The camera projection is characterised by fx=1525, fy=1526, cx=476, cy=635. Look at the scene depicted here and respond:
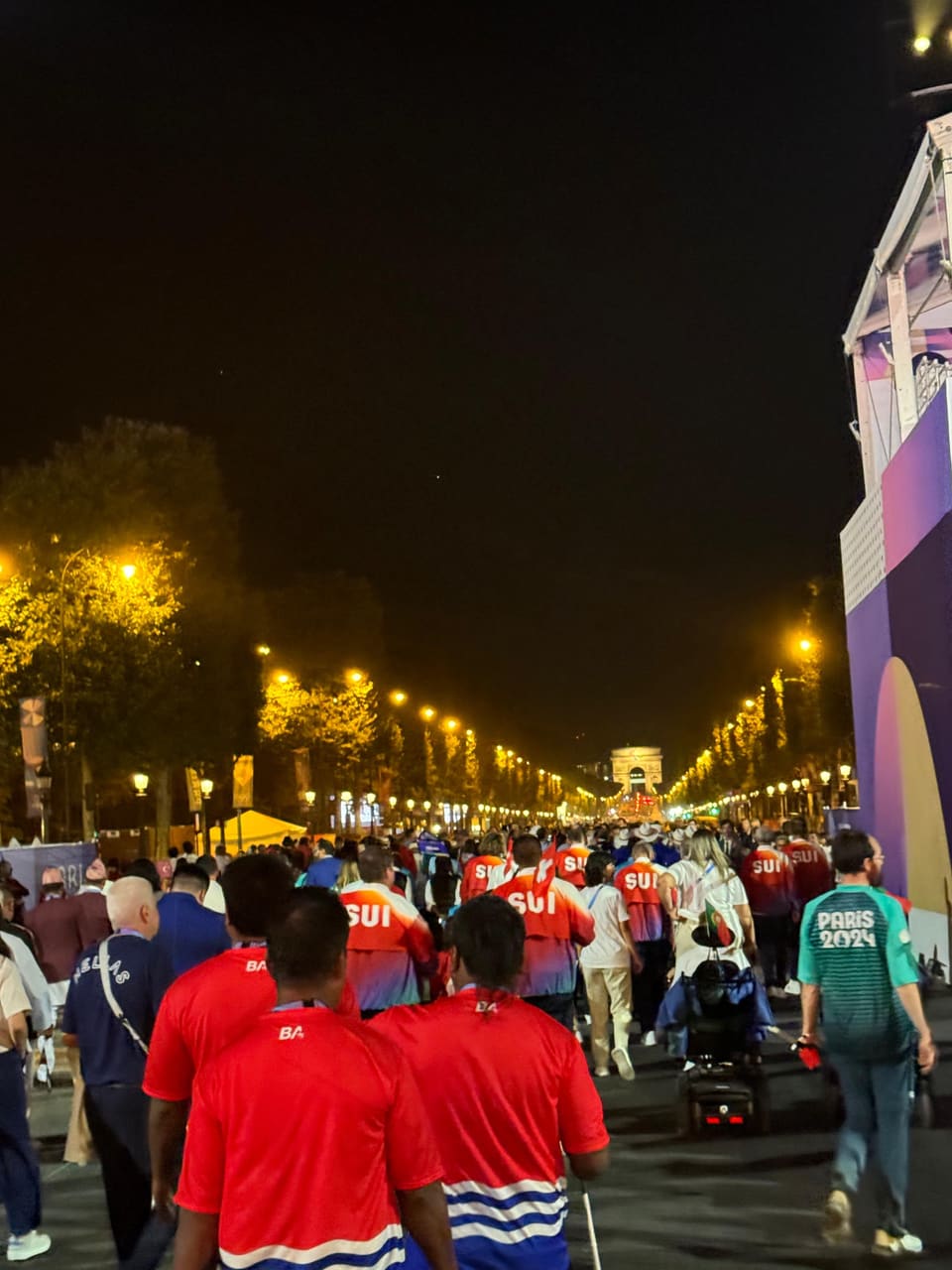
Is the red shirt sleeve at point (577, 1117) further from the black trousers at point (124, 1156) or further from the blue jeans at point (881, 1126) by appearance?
the blue jeans at point (881, 1126)

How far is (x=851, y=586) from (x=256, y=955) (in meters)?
19.6

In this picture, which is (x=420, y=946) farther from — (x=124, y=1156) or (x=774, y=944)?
(x=774, y=944)

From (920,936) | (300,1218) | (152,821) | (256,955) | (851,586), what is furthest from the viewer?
(152,821)

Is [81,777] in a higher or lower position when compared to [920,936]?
higher

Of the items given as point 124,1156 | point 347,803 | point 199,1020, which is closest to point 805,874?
point 124,1156

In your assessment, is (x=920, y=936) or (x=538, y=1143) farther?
(x=920, y=936)

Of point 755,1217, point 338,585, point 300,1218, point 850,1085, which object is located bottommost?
point 755,1217

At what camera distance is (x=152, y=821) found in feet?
232

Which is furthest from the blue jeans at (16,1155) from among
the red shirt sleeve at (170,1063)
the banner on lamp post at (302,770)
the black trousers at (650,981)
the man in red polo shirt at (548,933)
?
the banner on lamp post at (302,770)

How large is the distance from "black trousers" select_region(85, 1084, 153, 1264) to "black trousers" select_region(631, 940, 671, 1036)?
9294 millimetres

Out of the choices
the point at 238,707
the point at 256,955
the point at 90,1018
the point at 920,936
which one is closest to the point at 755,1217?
the point at 90,1018

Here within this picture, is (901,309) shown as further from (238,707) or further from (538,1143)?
(238,707)

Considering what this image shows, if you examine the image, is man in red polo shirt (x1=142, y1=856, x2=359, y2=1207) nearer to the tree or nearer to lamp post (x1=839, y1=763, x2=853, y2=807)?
the tree

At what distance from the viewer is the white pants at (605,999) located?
12.9m
